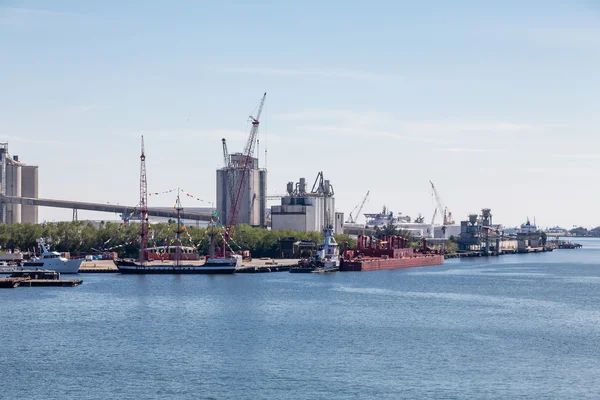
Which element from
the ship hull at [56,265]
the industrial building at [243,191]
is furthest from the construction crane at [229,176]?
the ship hull at [56,265]

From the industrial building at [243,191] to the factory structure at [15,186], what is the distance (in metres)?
41.3

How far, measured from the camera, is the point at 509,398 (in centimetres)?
4038

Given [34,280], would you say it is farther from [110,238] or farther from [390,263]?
[390,263]

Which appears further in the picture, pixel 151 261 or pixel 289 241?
pixel 289 241

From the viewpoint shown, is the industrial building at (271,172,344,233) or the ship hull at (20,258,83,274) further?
the industrial building at (271,172,344,233)

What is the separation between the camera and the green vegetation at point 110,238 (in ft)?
434

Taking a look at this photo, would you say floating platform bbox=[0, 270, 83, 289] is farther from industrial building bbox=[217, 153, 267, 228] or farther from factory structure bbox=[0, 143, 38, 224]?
factory structure bbox=[0, 143, 38, 224]

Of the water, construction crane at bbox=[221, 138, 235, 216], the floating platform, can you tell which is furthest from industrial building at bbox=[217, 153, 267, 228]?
Answer: the water

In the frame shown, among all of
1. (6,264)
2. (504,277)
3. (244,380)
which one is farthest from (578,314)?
(6,264)

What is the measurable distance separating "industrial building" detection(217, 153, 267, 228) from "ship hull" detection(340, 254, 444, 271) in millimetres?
40212

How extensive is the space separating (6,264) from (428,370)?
7148 centimetres

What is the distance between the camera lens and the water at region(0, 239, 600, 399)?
42156 mm

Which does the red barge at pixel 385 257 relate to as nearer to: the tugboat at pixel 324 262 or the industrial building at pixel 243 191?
the tugboat at pixel 324 262

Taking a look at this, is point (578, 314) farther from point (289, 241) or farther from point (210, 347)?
point (289, 241)
